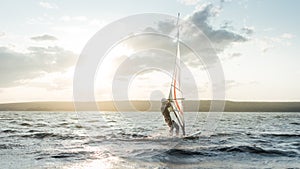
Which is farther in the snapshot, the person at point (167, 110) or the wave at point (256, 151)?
the person at point (167, 110)

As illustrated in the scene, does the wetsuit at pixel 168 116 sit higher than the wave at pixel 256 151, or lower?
higher

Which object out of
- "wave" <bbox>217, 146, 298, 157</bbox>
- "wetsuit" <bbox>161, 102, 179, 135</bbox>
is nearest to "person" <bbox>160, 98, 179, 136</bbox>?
"wetsuit" <bbox>161, 102, 179, 135</bbox>

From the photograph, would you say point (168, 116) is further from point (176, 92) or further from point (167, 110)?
point (176, 92)

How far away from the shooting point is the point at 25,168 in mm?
14469

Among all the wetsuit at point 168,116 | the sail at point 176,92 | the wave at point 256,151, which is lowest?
the wave at point 256,151

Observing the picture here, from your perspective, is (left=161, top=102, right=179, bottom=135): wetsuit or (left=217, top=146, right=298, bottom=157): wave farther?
(left=161, top=102, right=179, bottom=135): wetsuit

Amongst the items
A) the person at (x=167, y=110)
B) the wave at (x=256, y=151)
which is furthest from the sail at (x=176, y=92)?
the wave at (x=256, y=151)

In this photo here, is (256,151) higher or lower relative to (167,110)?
lower

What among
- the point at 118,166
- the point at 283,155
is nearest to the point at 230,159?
the point at 283,155

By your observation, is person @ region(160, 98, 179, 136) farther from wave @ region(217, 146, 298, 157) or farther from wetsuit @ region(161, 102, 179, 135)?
wave @ region(217, 146, 298, 157)

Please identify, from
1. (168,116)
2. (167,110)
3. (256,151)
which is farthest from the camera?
(168,116)

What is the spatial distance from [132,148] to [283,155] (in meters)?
9.04

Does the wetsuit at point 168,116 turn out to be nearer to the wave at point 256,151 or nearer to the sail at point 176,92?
the sail at point 176,92

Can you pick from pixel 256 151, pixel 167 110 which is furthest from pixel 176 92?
pixel 256 151
